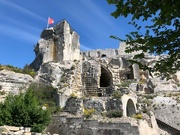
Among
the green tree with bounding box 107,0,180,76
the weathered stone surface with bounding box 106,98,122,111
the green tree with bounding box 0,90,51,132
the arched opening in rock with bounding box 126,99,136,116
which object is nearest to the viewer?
the green tree with bounding box 107,0,180,76

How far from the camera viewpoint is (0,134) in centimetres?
980

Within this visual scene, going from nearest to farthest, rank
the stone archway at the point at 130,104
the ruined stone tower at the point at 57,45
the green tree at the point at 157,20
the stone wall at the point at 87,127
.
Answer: the green tree at the point at 157,20 → the stone wall at the point at 87,127 → the stone archway at the point at 130,104 → the ruined stone tower at the point at 57,45

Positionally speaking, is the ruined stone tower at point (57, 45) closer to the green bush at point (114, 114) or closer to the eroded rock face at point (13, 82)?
the eroded rock face at point (13, 82)

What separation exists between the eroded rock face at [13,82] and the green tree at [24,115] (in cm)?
681

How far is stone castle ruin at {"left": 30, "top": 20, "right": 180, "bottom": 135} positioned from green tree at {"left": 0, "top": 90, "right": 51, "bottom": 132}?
400 cm

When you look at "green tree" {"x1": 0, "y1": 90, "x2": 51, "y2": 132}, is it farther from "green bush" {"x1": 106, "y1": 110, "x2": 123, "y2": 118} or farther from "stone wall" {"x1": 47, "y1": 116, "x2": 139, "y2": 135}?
"green bush" {"x1": 106, "y1": 110, "x2": 123, "y2": 118}

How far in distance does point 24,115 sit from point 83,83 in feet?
40.4

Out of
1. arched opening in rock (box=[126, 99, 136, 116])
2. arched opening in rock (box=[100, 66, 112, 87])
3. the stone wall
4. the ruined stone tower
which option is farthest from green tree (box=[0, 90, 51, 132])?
the ruined stone tower

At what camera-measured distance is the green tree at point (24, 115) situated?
1381 cm

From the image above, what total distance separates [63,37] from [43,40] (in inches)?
125

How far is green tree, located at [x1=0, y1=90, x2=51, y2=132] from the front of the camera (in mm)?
13812

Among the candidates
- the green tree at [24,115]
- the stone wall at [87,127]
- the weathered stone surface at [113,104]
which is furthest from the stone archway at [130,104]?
the green tree at [24,115]

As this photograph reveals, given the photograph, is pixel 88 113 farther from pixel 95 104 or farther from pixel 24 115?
pixel 24 115

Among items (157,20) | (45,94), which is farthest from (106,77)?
(157,20)
